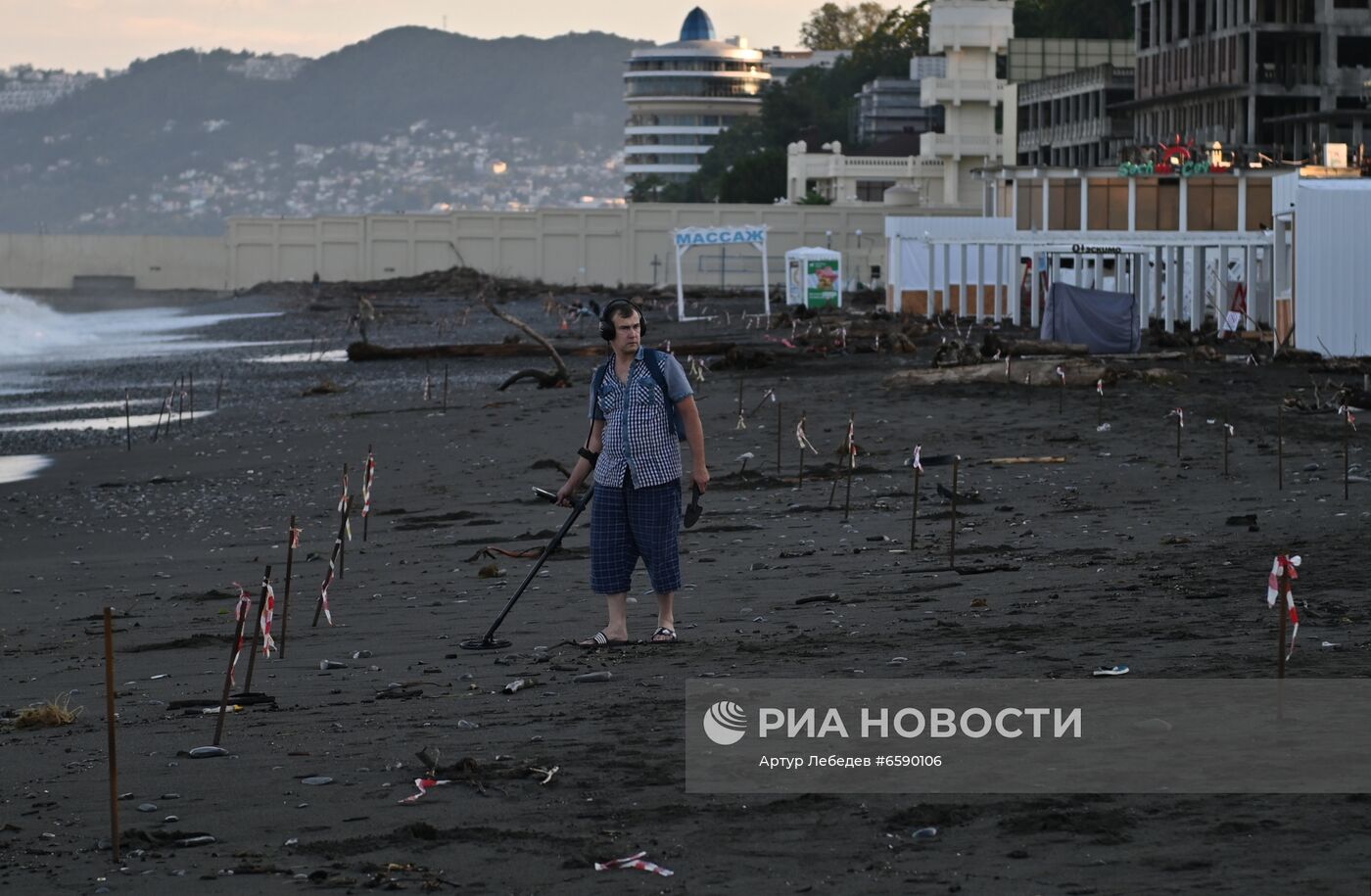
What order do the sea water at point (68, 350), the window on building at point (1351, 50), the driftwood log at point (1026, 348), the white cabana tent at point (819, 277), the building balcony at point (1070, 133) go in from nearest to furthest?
the sea water at point (68, 350) → the driftwood log at point (1026, 348) → the white cabana tent at point (819, 277) → the window on building at point (1351, 50) → the building balcony at point (1070, 133)

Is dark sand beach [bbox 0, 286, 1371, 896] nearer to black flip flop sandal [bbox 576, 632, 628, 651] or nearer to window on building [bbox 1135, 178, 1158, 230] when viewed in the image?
black flip flop sandal [bbox 576, 632, 628, 651]

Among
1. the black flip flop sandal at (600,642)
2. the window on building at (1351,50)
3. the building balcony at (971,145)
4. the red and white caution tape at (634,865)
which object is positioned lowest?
the black flip flop sandal at (600,642)

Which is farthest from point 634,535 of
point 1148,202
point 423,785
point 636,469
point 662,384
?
point 1148,202

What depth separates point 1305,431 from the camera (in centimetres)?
1962

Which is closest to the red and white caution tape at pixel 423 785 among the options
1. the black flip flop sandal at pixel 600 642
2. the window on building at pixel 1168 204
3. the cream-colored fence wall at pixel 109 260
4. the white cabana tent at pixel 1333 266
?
the black flip flop sandal at pixel 600 642

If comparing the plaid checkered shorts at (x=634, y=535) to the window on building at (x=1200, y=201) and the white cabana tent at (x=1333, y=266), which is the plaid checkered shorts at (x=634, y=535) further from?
the window on building at (x=1200, y=201)

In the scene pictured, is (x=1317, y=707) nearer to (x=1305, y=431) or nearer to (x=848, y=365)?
(x=1305, y=431)

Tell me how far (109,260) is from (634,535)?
119097 mm

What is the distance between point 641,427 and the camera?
9.52 meters

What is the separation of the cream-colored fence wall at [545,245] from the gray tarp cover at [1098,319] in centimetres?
5074

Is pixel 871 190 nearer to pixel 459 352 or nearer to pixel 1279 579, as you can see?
pixel 459 352

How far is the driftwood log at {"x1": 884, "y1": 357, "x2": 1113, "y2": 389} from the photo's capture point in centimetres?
2541

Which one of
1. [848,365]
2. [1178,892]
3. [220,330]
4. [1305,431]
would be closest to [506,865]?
[1178,892]

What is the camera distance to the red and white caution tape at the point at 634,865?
18.8 ft
